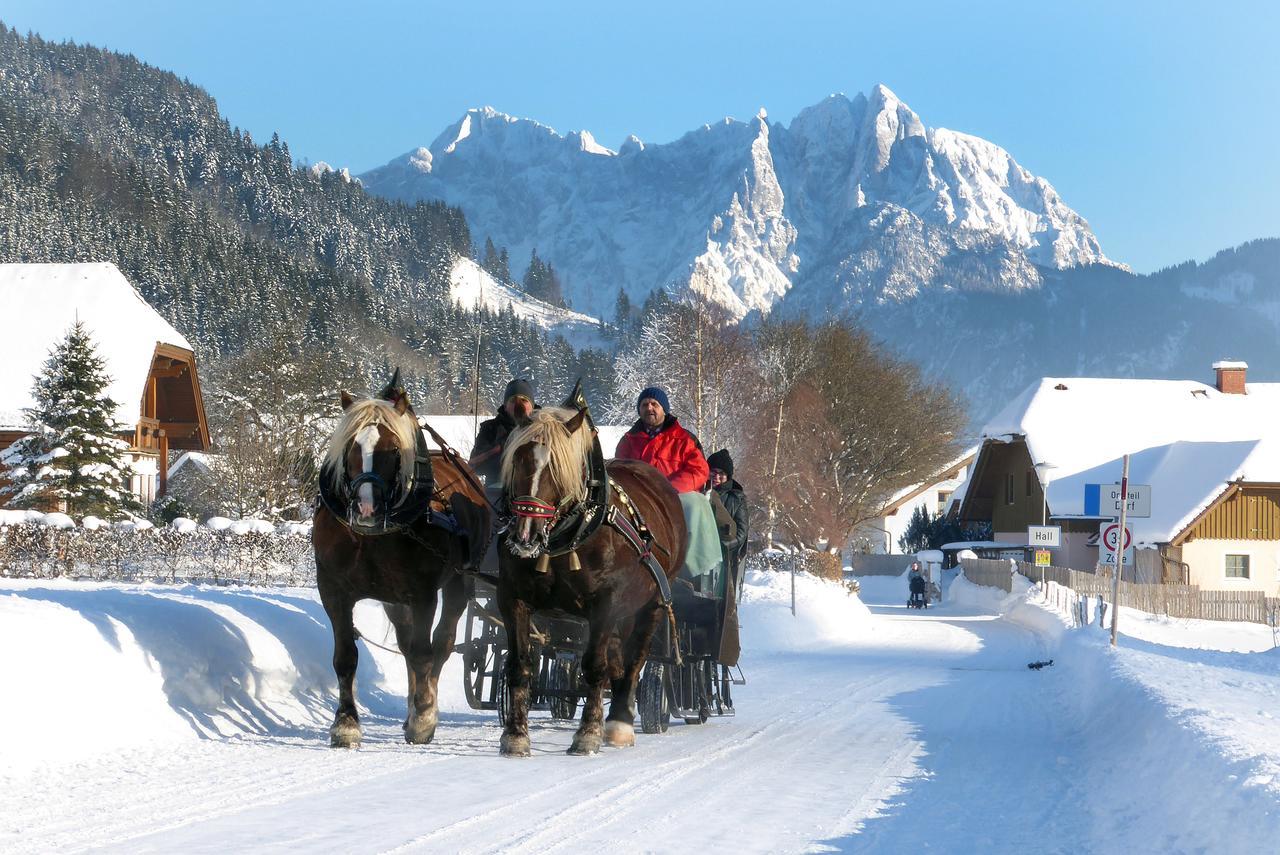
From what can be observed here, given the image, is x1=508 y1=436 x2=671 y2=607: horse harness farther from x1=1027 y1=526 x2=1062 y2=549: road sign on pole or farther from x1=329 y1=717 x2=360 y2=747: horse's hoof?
x1=1027 y1=526 x2=1062 y2=549: road sign on pole

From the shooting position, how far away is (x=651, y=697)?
11.1 meters

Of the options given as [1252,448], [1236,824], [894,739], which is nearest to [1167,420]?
[1252,448]

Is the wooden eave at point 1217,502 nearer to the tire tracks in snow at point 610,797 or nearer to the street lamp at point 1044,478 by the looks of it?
the street lamp at point 1044,478

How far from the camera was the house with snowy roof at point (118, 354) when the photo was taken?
155 feet

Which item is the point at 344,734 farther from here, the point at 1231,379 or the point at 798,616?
the point at 1231,379

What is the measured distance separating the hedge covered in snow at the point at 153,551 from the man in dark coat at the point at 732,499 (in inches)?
859

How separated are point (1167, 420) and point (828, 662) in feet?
145

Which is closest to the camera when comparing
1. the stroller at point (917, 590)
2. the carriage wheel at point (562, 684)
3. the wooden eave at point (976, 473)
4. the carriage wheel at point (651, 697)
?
the carriage wheel at point (651, 697)

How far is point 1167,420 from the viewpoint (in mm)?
61406

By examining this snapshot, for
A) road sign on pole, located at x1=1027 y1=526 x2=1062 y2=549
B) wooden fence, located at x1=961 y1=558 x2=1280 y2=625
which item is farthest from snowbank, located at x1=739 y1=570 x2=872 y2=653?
wooden fence, located at x1=961 y1=558 x2=1280 y2=625

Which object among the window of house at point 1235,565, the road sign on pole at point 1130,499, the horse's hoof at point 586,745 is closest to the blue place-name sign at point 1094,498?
the road sign on pole at point 1130,499

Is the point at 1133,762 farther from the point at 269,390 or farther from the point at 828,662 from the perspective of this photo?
the point at 269,390

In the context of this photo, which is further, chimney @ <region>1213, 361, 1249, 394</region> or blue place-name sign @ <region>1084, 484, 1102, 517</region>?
chimney @ <region>1213, 361, 1249, 394</region>

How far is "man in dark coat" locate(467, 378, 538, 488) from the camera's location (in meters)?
10.8
